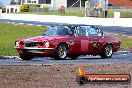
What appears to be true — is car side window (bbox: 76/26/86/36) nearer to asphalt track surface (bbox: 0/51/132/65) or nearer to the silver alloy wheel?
asphalt track surface (bbox: 0/51/132/65)

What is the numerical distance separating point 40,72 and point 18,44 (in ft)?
17.7

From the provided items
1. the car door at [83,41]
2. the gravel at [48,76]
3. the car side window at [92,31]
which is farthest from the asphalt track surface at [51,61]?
the gravel at [48,76]

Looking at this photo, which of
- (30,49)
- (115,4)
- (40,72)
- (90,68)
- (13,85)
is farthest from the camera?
(115,4)

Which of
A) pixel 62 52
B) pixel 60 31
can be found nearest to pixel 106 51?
pixel 60 31

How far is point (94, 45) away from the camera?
2000 centimetres

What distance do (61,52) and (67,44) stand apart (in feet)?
1.51

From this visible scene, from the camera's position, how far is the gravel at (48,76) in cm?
1085

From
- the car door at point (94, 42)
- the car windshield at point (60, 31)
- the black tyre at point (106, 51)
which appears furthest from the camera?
the black tyre at point (106, 51)

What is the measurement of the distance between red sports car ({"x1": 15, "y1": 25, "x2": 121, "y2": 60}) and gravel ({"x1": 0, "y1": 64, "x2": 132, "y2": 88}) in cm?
323

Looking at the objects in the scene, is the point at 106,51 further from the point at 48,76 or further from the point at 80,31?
the point at 48,76

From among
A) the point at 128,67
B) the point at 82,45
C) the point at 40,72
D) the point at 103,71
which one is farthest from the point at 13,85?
the point at 82,45

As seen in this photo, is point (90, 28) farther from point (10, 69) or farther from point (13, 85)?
point (13, 85)

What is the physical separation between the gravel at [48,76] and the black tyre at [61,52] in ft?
10.4

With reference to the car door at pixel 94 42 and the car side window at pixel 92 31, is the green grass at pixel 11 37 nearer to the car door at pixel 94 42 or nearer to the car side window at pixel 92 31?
the car side window at pixel 92 31
